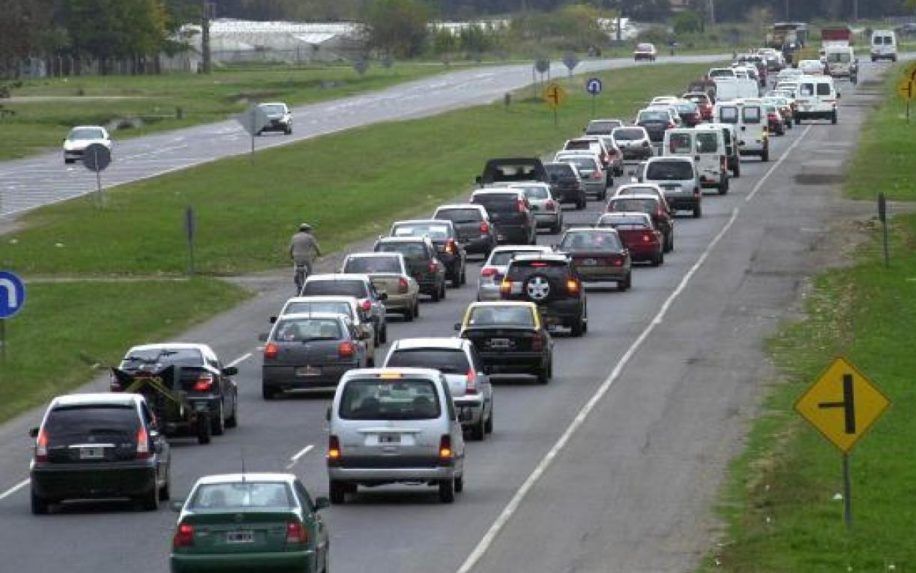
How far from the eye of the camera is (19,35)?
66.7 metres

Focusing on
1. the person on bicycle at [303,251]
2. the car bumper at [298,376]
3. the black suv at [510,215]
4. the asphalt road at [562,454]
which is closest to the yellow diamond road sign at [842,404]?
the asphalt road at [562,454]

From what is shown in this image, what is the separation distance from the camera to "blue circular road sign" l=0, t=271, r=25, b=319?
1560 inches

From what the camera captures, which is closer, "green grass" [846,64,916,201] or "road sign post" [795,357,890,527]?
"road sign post" [795,357,890,527]

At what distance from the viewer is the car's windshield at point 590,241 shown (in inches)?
2170

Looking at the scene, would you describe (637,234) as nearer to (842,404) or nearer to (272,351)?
(272,351)

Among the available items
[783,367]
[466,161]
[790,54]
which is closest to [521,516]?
[783,367]

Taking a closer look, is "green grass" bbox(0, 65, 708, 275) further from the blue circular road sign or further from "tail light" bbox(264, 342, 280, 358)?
"tail light" bbox(264, 342, 280, 358)

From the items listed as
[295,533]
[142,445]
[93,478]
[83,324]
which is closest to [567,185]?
[83,324]

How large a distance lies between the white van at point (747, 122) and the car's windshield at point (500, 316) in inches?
2056

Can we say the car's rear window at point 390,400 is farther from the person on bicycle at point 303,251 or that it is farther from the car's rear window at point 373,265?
the person on bicycle at point 303,251

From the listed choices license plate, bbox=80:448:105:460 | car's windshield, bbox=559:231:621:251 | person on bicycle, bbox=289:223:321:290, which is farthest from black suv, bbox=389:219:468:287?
license plate, bbox=80:448:105:460

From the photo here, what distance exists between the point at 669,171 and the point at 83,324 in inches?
1029

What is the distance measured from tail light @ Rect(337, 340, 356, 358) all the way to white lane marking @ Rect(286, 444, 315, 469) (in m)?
5.23

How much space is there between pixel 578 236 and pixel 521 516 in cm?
2745
